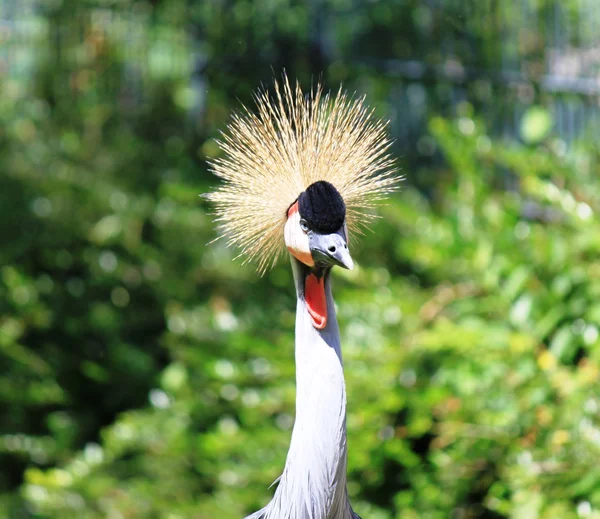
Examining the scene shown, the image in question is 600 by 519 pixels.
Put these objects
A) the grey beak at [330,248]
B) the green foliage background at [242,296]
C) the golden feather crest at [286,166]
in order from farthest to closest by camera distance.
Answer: the green foliage background at [242,296], the golden feather crest at [286,166], the grey beak at [330,248]

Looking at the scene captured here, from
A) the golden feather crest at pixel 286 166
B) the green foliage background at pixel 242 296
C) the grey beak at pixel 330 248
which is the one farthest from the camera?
the green foliage background at pixel 242 296

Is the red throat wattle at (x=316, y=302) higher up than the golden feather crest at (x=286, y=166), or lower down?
lower down

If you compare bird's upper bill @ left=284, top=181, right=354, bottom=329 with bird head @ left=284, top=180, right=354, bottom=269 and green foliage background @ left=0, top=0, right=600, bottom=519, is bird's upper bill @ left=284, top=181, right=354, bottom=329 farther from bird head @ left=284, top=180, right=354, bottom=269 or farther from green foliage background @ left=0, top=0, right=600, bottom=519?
green foliage background @ left=0, top=0, right=600, bottom=519

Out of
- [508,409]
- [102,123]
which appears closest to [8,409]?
[102,123]

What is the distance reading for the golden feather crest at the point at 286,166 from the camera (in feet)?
5.01

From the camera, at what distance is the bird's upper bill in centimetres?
139

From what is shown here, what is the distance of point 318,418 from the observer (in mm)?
1461

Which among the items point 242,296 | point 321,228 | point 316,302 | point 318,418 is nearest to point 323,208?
point 321,228

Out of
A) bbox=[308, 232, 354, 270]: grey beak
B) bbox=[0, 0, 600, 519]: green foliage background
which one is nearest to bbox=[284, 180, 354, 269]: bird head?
bbox=[308, 232, 354, 270]: grey beak

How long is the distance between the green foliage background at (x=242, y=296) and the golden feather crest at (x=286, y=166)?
0.89 metres

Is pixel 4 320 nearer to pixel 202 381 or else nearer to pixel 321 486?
pixel 202 381

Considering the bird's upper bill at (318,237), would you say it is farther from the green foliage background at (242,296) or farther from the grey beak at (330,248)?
the green foliage background at (242,296)

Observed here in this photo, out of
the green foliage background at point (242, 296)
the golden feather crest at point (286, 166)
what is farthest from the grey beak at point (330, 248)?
the green foliage background at point (242, 296)

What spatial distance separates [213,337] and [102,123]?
1529mm
